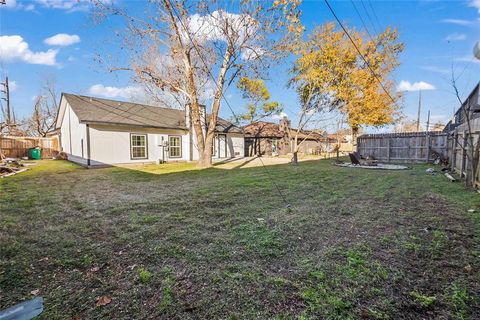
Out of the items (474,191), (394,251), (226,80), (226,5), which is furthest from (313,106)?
(394,251)

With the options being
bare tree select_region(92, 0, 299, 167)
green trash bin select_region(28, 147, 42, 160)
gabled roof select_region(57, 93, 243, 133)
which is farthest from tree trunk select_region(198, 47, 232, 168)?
green trash bin select_region(28, 147, 42, 160)

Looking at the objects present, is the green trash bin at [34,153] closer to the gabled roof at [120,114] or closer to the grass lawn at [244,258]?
the gabled roof at [120,114]

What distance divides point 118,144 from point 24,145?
883 centimetres

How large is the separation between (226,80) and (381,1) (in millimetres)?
6702

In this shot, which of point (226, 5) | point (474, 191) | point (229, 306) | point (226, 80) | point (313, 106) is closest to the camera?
point (229, 306)

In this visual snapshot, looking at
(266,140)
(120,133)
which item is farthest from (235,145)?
(120,133)

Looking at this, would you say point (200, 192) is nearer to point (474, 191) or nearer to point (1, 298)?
point (1, 298)

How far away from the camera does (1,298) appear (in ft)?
6.04

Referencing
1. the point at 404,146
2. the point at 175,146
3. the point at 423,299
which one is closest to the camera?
the point at 423,299

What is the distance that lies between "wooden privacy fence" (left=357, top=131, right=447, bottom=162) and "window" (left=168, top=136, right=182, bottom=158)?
41.6 feet

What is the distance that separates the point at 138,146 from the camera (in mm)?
13578

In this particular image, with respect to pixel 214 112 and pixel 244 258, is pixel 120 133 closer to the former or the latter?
pixel 214 112

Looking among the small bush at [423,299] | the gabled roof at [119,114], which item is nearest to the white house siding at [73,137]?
the gabled roof at [119,114]

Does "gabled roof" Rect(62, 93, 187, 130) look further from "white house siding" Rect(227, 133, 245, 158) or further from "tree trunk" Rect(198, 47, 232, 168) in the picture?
"white house siding" Rect(227, 133, 245, 158)
